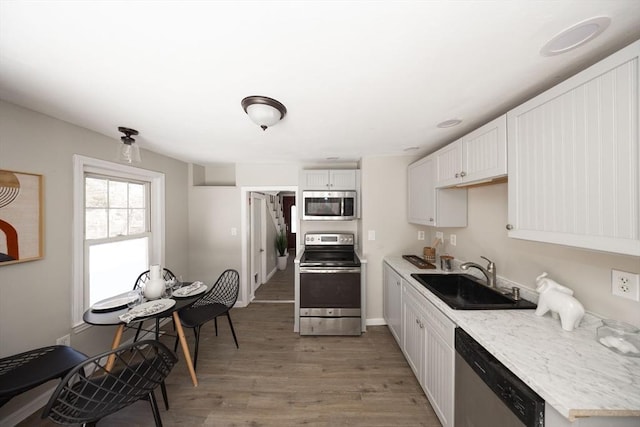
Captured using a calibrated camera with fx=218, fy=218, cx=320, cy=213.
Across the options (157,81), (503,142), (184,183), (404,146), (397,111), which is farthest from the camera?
(184,183)

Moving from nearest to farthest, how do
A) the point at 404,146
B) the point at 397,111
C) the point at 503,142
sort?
the point at 503,142, the point at 397,111, the point at 404,146

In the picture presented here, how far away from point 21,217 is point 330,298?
2.79m

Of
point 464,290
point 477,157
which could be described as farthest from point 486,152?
point 464,290

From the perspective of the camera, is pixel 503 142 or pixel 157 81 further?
pixel 503 142

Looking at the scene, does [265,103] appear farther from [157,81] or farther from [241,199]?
[241,199]

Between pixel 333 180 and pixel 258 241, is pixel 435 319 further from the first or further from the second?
pixel 258 241

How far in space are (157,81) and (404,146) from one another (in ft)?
7.72

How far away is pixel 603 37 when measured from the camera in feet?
3.13

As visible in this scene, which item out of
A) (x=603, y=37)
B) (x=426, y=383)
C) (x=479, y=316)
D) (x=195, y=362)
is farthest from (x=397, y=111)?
(x=195, y=362)

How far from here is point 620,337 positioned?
100cm

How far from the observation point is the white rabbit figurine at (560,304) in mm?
1164

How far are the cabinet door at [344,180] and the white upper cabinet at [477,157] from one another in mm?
1197

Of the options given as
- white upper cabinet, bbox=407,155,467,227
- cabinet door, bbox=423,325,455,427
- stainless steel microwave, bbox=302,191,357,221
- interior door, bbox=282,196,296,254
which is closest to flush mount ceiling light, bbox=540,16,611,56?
white upper cabinet, bbox=407,155,467,227

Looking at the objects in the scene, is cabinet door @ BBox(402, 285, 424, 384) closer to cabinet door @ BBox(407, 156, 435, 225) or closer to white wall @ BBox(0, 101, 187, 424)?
cabinet door @ BBox(407, 156, 435, 225)
